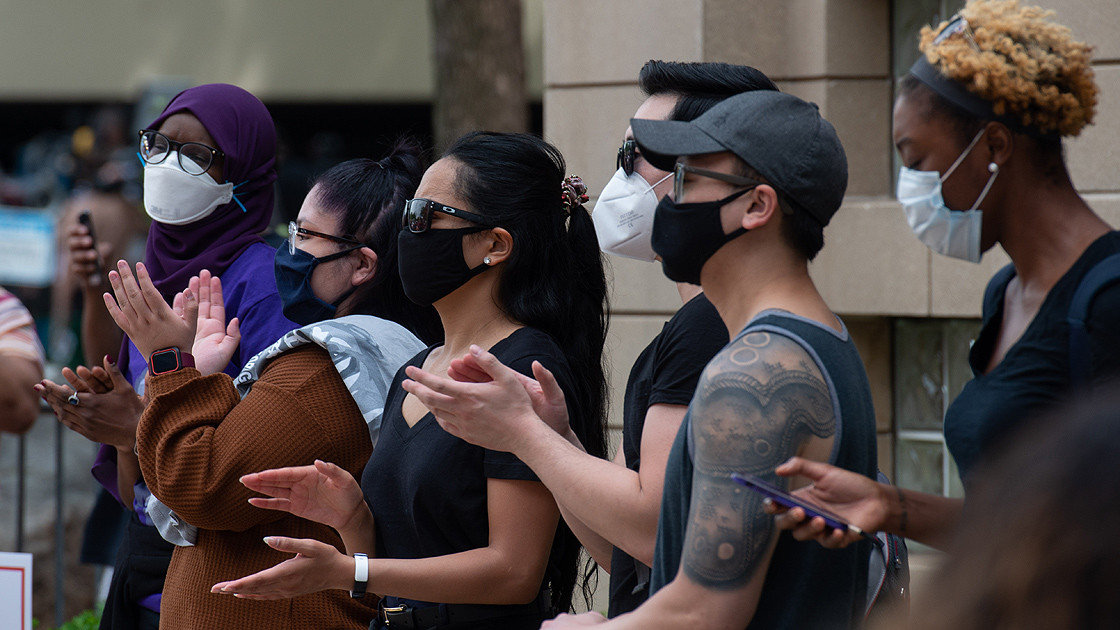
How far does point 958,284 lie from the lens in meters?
5.39

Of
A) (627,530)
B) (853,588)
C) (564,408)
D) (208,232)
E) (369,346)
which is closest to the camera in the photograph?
(853,588)

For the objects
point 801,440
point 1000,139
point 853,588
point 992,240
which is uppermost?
point 1000,139

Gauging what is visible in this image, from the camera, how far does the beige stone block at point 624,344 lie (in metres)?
5.89

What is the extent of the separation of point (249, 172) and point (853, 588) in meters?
Result: 2.70

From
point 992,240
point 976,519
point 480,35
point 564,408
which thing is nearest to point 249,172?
point 564,408

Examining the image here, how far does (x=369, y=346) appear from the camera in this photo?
315 cm

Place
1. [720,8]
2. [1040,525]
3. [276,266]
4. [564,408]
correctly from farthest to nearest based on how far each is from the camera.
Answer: [720,8] → [276,266] → [564,408] → [1040,525]

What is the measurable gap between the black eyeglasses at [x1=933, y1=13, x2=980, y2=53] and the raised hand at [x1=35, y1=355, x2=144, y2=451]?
2473mm

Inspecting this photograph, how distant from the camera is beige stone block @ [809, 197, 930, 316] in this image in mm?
5547

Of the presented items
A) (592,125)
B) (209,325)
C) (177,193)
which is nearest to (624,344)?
(592,125)

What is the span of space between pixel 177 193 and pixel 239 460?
139 cm

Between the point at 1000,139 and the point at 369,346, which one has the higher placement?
the point at 1000,139

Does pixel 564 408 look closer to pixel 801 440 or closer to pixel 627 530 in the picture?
pixel 627 530

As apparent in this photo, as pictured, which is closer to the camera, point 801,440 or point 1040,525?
point 1040,525
